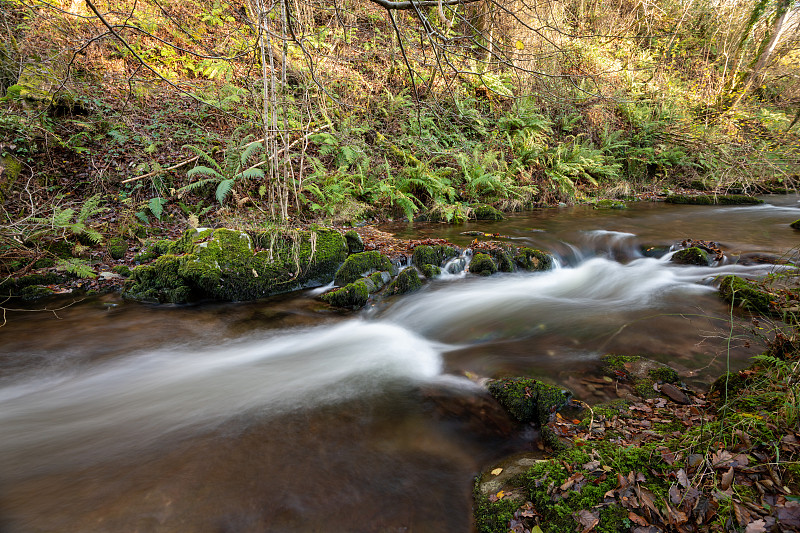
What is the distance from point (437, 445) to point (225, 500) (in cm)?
147

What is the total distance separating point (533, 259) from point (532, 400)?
167 inches

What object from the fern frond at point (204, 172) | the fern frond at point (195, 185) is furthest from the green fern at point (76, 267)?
the fern frond at point (204, 172)

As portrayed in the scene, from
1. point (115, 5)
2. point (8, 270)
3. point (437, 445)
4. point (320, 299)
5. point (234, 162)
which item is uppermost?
point (115, 5)

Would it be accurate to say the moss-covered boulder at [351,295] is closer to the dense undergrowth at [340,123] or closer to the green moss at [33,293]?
the dense undergrowth at [340,123]

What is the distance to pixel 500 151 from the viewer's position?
11.9 meters

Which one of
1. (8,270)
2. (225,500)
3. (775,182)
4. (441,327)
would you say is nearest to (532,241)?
(441,327)

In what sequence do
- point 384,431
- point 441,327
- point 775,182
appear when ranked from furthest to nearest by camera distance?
1. point 775,182
2. point 441,327
3. point 384,431

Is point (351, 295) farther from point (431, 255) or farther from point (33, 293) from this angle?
point (33, 293)

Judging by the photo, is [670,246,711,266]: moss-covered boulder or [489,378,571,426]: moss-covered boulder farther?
[670,246,711,266]: moss-covered boulder

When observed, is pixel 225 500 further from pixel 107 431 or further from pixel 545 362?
pixel 545 362

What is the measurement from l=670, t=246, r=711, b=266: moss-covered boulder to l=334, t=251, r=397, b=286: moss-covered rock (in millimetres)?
5194

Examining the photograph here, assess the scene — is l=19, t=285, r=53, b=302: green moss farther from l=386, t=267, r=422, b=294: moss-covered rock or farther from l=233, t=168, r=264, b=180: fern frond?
l=386, t=267, r=422, b=294: moss-covered rock

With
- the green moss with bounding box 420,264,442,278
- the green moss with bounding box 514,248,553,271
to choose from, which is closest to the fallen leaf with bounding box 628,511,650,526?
the green moss with bounding box 420,264,442,278

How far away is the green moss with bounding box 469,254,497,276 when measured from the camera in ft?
21.8
